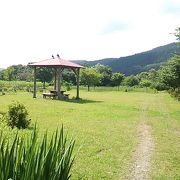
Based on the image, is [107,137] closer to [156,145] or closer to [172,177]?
[156,145]

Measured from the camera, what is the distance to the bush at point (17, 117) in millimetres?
13473

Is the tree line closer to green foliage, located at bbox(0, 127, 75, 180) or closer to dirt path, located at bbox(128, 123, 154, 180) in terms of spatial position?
dirt path, located at bbox(128, 123, 154, 180)

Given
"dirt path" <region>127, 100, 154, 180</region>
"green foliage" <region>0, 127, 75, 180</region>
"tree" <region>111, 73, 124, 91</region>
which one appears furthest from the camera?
"tree" <region>111, 73, 124, 91</region>

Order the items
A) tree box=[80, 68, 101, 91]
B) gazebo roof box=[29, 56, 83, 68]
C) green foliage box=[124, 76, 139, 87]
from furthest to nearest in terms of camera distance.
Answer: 1. green foliage box=[124, 76, 139, 87]
2. tree box=[80, 68, 101, 91]
3. gazebo roof box=[29, 56, 83, 68]

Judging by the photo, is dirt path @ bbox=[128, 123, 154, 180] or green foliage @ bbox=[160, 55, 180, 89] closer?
dirt path @ bbox=[128, 123, 154, 180]

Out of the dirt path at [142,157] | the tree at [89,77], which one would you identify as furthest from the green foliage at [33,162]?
the tree at [89,77]

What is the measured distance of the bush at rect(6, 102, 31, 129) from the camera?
44.2ft

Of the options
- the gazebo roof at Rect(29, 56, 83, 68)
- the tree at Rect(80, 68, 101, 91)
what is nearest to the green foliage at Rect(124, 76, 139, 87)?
the tree at Rect(80, 68, 101, 91)

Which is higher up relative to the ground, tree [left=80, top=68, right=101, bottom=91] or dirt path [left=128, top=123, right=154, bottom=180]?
tree [left=80, top=68, right=101, bottom=91]

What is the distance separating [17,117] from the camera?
13.5m

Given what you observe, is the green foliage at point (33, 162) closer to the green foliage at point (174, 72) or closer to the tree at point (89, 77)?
the green foliage at point (174, 72)

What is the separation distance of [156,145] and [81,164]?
3820 mm

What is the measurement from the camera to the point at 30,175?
257 centimetres

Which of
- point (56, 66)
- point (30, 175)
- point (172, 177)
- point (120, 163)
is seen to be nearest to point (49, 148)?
point (30, 175)
